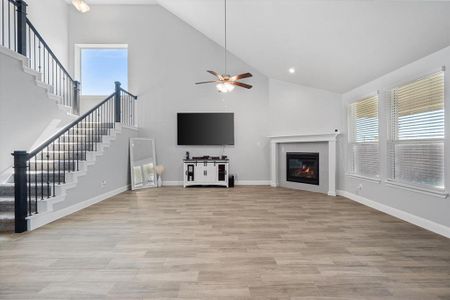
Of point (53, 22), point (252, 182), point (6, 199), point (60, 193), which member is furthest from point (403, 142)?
point (53, 22)

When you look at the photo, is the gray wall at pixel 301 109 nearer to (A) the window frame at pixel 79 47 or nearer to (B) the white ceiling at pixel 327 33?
(B) the white ceiling at pixel 327 33

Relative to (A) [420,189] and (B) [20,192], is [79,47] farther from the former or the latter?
(A) [420,189]

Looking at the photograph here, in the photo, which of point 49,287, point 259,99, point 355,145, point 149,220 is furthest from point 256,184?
point 49,287

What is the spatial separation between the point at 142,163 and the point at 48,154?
9.63 feet

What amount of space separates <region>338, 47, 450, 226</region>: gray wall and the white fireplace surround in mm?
282

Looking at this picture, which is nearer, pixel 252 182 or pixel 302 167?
pixel 302 167

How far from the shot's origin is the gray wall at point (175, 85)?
748 cm

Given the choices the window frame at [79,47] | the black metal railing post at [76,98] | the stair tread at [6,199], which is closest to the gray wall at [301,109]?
the window frame at [79,47]

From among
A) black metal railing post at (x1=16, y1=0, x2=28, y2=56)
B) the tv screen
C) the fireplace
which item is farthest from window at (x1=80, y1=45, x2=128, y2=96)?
the fireplace

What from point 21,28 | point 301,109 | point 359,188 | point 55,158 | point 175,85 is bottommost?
point 359,188

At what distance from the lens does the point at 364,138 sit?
198 inches

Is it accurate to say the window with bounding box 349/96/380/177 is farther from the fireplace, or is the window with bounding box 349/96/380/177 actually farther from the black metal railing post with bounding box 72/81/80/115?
the black metal railing post with bounding box 72/81/80/115

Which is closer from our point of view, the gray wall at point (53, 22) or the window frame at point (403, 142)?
the window frame at point (403, 142)

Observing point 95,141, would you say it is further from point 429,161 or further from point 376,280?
point 429,161
